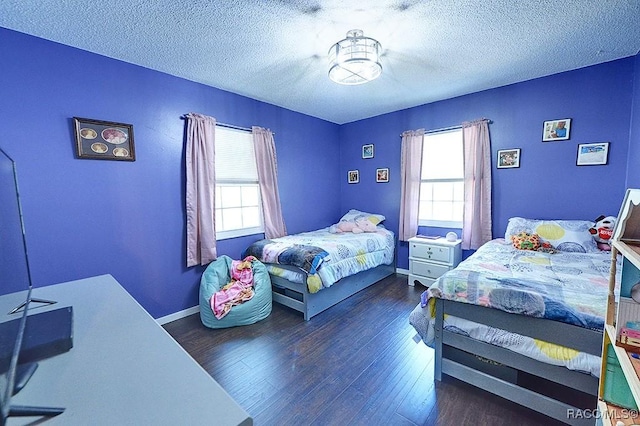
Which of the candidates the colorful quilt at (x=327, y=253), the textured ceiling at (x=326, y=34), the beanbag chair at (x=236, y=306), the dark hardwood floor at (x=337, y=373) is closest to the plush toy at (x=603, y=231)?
the textured ceiling at (x=326, y=34)

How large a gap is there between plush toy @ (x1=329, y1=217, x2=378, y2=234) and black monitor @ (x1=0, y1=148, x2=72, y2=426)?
3.15 metres

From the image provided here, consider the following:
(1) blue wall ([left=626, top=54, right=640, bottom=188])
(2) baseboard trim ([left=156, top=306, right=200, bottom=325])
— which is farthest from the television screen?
(1) blue wall ([left=626, top=54, right=640, bottom=188])

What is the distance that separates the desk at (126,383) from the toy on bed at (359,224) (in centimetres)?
308

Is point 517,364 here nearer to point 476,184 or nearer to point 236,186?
point 476,184

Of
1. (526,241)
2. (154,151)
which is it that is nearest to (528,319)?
(526,241)

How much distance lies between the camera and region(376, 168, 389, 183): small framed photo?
4.09 metres

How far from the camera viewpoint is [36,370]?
711 mm

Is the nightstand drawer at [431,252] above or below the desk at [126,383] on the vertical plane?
below

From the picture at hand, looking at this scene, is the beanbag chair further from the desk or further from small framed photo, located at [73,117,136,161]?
the desk

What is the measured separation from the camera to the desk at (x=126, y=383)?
557 millimetres

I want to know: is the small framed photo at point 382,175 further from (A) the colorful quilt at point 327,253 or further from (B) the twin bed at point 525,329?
(B) the twin bed at point 525,329

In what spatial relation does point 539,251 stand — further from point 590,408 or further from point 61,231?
point 61,231

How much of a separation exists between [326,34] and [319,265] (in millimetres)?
1974

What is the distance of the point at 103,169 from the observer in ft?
7.40
